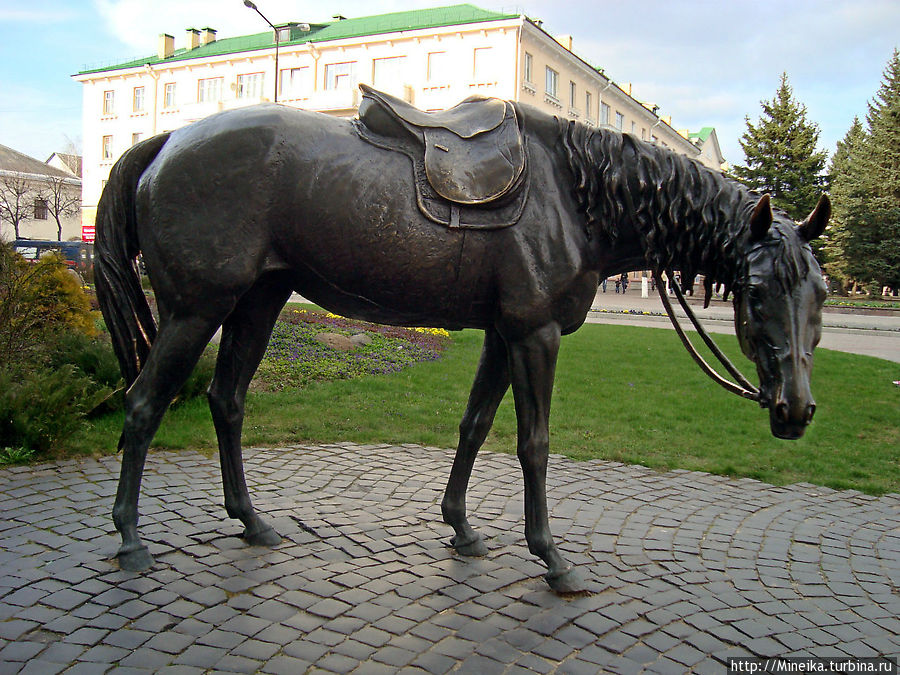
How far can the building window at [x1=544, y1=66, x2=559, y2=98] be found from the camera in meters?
41.4

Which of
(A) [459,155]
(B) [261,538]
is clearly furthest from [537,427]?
(B) [261,538]

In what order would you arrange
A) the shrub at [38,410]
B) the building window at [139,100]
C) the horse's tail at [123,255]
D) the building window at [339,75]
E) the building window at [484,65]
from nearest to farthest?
the horse's tail at [123,255]
the shrub at [38,410]
the building window at [484,65]
the building window at [339,75]
the building window at [139,100]

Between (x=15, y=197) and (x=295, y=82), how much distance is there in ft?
72.0

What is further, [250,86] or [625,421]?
[250,86]

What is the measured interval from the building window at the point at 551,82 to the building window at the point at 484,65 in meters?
3.83

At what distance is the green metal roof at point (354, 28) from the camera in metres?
40.2

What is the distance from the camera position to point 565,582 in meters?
3.45

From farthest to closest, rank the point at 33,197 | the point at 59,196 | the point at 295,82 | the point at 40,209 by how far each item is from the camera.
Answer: the point at 40,209, the point at 59,196, the point at 33,197, the point at 295,82

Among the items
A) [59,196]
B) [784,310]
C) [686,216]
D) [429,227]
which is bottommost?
[784,310]

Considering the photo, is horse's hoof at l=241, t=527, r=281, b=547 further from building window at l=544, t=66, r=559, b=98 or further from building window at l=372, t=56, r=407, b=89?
building window at l=544, t=66, r=559, b=98

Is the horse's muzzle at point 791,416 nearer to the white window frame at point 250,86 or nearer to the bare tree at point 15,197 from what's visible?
the white window frame at point 250,86

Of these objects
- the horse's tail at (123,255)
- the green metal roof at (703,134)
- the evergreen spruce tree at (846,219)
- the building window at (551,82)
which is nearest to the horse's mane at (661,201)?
the horse's tail at (123,255)

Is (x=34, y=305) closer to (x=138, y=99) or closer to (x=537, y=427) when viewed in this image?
(x=537, y=427)

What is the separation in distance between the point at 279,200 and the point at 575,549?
2.56 meters
